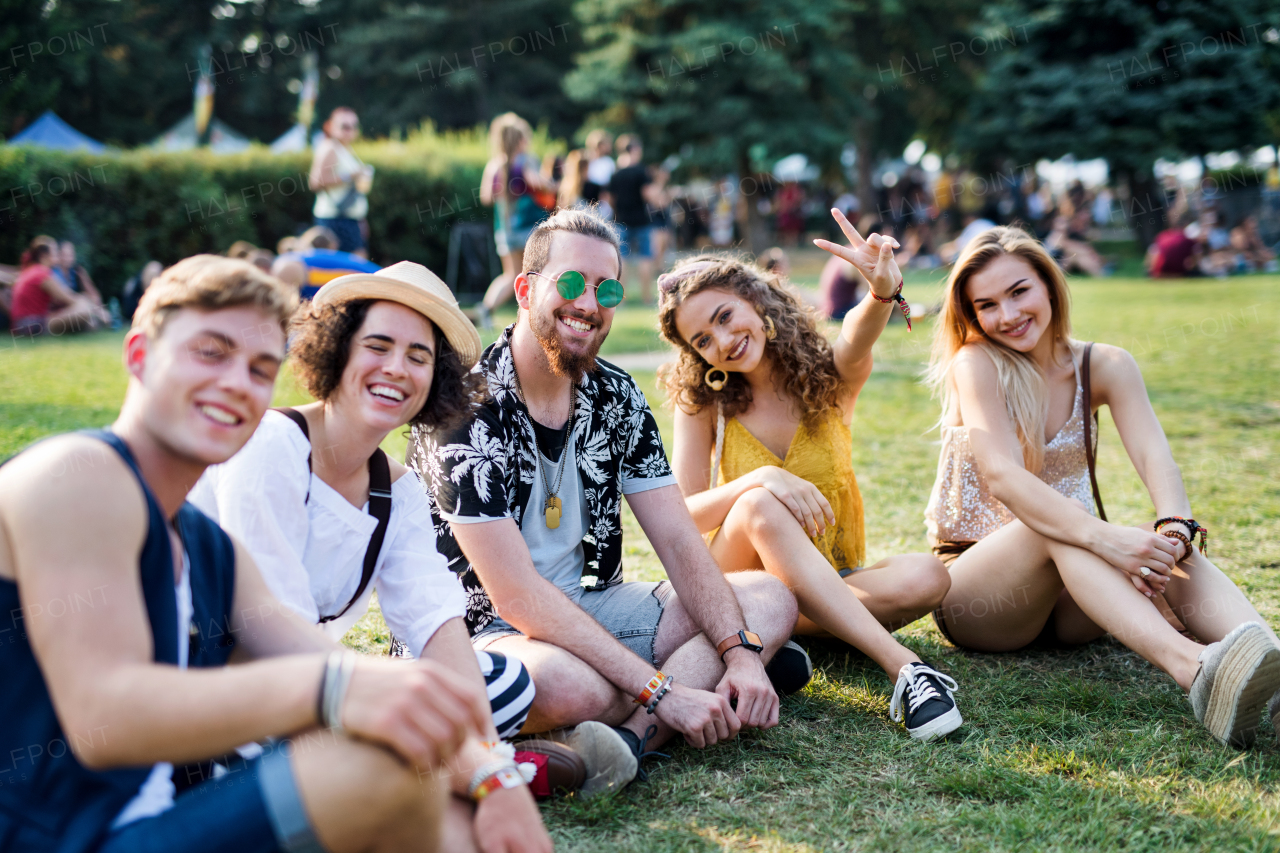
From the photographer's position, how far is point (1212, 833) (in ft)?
7.71

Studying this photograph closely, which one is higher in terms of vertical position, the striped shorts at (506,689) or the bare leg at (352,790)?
the bare leg at (352,790)

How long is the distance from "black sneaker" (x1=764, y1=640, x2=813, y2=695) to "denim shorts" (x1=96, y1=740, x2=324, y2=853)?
1967 millimetres

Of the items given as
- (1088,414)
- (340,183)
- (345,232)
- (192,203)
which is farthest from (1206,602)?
(192,203)

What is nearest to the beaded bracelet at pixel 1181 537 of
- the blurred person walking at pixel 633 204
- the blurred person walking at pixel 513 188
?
the blurred person walking at pixel 513 188

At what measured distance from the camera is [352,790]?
147 cm

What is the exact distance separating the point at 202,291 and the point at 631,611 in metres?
1.94

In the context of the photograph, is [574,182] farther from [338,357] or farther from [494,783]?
[494,783]

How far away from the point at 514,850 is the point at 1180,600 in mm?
2386

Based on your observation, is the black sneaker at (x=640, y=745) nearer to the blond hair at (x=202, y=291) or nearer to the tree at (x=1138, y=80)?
the blond hair at (x=202, y=291)

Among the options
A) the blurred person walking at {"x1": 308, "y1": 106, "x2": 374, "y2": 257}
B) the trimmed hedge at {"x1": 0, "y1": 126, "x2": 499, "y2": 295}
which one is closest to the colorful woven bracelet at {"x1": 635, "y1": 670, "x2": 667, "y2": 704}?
the blurred person walking at {"x1": 308, "y1": 106, "x2": 374, "y2": 257}

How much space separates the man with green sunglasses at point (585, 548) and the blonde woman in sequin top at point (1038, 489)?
85 centimetres

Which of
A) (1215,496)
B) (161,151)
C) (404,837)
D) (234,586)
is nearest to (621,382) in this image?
(234,586)

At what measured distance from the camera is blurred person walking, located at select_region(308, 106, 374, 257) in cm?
981

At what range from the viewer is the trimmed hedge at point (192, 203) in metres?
13.7
